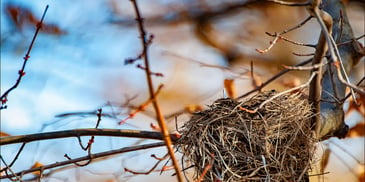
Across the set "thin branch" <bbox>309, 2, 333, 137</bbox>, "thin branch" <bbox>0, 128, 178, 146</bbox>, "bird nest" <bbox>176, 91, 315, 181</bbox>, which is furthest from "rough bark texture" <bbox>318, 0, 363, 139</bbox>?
"thin branch" <bbox>0, 128, 178, 146</bbox>

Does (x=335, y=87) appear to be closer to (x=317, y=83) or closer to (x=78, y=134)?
(x=317, y=83)

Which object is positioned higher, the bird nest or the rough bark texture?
the rough bark texture

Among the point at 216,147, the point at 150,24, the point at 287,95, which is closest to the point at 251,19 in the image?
the point at 150,24

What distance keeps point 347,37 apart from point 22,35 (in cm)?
220

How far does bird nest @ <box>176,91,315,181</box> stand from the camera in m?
1.88

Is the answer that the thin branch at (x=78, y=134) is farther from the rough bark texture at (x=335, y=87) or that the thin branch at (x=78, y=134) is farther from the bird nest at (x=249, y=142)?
the rough bark texture at (x=335, y=87)

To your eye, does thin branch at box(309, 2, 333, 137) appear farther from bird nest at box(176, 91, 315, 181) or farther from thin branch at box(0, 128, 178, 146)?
thin branch at box(0, 128, 178, 146)

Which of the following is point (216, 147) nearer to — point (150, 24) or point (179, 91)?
point (179, 91)

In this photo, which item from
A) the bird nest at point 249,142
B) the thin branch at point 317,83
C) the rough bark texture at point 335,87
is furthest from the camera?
the rough bark texture at point 335,87

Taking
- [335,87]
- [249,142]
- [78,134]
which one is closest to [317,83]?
[335,87]

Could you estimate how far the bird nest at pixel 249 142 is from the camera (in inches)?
74.2

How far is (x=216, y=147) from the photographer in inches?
74.7

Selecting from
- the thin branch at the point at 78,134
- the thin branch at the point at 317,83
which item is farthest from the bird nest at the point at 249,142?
the thin branch at the point at 78,134

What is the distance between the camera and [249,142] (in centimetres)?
189
